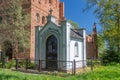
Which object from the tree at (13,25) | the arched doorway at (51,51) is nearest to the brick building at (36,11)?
the tree at (13,25)

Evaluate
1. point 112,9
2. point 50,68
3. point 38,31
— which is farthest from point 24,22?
point 112,9

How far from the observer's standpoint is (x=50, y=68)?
2128 cm

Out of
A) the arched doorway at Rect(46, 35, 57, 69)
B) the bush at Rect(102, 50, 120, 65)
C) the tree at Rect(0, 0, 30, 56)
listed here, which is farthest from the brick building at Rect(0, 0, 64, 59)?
the bush at Rect(102, 50, 120, 65)

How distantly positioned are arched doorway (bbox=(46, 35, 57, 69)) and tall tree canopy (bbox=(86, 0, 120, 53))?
28.0 feet

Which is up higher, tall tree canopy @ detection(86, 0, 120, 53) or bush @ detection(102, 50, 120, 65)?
tall tree canopy @ detection(86, 0, 120, 53)

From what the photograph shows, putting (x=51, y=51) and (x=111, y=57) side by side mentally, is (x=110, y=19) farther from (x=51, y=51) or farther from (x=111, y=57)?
(x=51, y=51)

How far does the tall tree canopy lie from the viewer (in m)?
26.6

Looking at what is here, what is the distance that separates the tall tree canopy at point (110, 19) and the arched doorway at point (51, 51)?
8534 mm

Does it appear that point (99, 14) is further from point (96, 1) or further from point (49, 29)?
point (49, 29)

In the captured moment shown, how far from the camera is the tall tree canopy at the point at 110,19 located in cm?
2661

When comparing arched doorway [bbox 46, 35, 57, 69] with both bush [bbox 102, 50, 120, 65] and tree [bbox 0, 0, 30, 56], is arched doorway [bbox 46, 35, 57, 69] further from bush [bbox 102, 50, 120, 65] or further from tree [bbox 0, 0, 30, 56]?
bush [bbox 102, 50, 120, 65]

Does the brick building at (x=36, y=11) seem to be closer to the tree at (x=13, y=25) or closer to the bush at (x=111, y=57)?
the tree at (x=13, y=25)

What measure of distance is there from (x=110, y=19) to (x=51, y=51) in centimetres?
955

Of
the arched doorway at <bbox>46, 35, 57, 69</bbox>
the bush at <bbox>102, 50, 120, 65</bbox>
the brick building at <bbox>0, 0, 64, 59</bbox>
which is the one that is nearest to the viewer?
the arched doorway at <bbox>46, 35, 57, 69</bbox>
